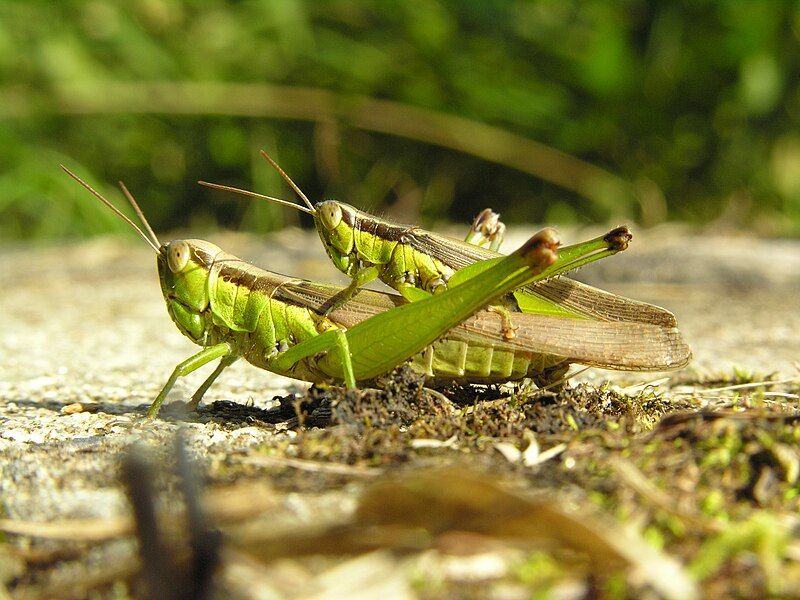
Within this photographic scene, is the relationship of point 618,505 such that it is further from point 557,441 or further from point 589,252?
point 589,252

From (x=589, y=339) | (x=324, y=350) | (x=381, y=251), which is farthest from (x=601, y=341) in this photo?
(x=381, y=251)

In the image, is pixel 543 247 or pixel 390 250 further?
pixel 390 250

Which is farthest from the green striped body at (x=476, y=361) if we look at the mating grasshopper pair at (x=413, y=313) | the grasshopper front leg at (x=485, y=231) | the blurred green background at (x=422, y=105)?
the blurred green background at (x=422, y=105)

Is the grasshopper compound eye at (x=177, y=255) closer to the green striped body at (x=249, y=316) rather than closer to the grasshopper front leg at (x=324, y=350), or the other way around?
the green striped body at (x=249, y=316)

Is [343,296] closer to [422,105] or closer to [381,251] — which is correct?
[381,251]

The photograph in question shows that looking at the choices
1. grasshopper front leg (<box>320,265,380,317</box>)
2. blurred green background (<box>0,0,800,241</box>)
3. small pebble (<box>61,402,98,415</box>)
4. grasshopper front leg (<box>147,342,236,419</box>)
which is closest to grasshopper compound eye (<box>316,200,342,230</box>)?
grasshopper front leg (<box>320,265,380,317</box>)

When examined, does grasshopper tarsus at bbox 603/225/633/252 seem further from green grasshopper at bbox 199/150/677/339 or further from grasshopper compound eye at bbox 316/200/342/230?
grasshopper compound eye at bbox 316/200/342/230

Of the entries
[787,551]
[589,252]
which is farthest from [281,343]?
[787,551]
